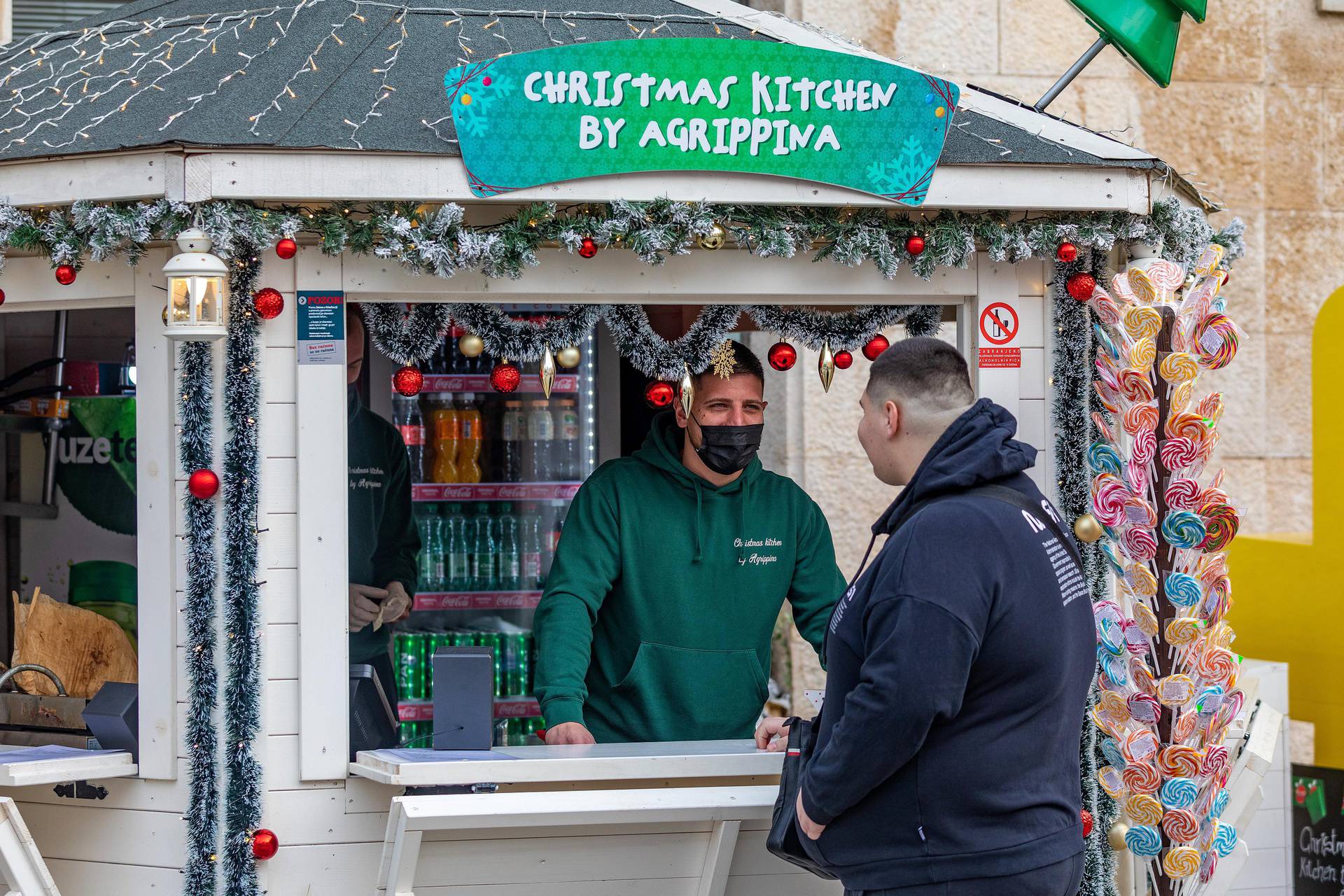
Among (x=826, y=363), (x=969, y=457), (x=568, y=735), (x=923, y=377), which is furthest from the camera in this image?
(x=826, y=363)

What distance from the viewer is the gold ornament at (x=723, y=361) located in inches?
175

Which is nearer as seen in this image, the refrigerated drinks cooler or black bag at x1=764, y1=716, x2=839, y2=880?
black bag at x1=764, y1=716, x2=839, y2=880

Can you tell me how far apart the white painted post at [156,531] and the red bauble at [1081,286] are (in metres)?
2.65

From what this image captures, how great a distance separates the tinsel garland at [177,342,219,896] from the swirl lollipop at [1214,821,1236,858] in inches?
111

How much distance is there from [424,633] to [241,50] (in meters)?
2.50

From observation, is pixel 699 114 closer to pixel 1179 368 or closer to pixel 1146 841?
pixel 1179 368

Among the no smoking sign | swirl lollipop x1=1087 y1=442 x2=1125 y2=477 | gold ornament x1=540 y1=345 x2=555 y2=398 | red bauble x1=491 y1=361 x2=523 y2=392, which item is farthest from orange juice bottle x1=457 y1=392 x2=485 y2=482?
swirl lollipop x1=1087 y1=442 x2=1125 y2=477

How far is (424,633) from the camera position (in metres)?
5.82

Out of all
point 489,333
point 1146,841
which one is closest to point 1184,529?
point 1146,841

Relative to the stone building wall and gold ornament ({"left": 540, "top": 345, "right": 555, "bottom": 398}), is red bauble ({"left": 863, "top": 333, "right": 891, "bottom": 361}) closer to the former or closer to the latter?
gold ornament ({"left": 540, "top": 345, "right": 555, "bottom": 398})

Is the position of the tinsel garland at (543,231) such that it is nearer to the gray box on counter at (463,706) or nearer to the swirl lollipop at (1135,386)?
the swirl lollipop at (1135,386)

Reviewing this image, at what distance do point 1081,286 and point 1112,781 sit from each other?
4.83 ft

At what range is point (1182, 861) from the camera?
4.02 metres

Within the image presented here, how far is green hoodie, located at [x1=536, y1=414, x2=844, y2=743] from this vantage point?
4383mm
